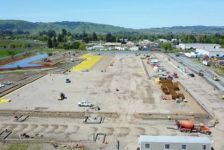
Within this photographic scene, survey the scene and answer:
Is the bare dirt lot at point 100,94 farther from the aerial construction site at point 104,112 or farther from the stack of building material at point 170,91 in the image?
the stack of building material at point 170,91

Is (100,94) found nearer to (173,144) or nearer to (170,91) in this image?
(170,91)

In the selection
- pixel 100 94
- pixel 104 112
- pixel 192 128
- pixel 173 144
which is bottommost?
pixel 100 94

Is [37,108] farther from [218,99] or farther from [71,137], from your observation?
[218,99]

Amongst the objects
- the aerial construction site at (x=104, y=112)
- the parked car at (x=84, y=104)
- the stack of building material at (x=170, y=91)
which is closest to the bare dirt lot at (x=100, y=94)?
the aerial construction site at (x=104, y=112)

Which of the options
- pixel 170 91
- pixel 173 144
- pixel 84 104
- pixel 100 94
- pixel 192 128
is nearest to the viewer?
pixel 173 144

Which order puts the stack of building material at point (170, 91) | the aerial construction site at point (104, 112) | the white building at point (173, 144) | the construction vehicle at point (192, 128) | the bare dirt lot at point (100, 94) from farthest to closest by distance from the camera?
the stack of building material at point (170, 91) → the bare dirt lot at point (100, 94) → the construction vehicle at point (192, 128) → the aerial construction site at point (104, 112) → the white building at point (173, 144)

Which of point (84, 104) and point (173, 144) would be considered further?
point (84, 104)

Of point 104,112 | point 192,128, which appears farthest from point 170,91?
point 192,128

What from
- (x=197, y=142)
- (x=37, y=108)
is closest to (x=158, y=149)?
(x=197, y=142)

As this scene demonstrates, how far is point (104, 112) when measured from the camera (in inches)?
998

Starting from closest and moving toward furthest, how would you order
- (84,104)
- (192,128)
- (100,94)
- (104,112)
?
(192,128) < (104,112) < (84,104) < (100,94)

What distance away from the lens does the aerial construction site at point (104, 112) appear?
19875 mm

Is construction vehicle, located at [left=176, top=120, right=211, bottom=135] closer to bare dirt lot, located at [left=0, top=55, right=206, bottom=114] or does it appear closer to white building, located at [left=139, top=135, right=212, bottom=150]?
bare dirt lot, located at [left=0, top=55, right=206, bottom=114]

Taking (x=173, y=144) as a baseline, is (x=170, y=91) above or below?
below
